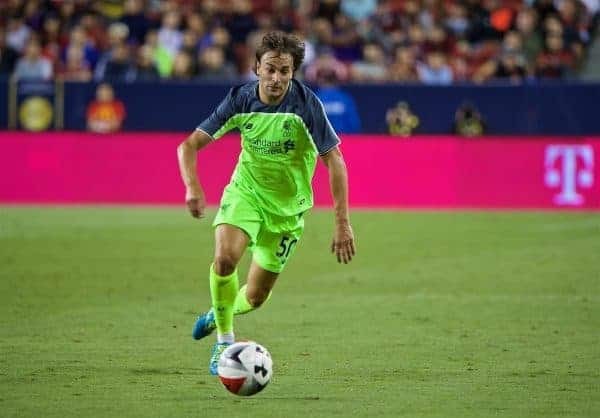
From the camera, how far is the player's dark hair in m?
7.88

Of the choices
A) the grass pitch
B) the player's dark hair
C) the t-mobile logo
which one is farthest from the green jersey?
the t-mobile logo

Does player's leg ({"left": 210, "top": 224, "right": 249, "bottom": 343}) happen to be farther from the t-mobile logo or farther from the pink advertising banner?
the t-mobile logo

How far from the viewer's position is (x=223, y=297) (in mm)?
7957

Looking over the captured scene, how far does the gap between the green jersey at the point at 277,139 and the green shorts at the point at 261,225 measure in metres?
0.06

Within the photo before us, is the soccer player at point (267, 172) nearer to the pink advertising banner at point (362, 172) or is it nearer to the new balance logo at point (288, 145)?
the new balance logo at point (288, 145)

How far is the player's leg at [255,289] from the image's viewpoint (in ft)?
27.8

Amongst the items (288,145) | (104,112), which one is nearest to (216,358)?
(288,145)

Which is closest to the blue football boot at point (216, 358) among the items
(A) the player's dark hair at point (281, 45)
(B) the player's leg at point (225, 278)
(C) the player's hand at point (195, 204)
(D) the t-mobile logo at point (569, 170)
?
(B) the player's leg at point (225, 278)

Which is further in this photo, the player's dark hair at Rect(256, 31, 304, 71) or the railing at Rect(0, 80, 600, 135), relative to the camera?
the railing at Rect(0, 80, 600, 135)

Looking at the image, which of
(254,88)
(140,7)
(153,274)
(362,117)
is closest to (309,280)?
(153,274)

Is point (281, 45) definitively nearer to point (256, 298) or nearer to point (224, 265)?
point (224, 265)

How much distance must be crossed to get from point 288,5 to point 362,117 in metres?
3.16

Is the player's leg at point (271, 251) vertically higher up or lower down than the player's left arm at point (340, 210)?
lower down

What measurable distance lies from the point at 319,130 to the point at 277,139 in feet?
0.96
